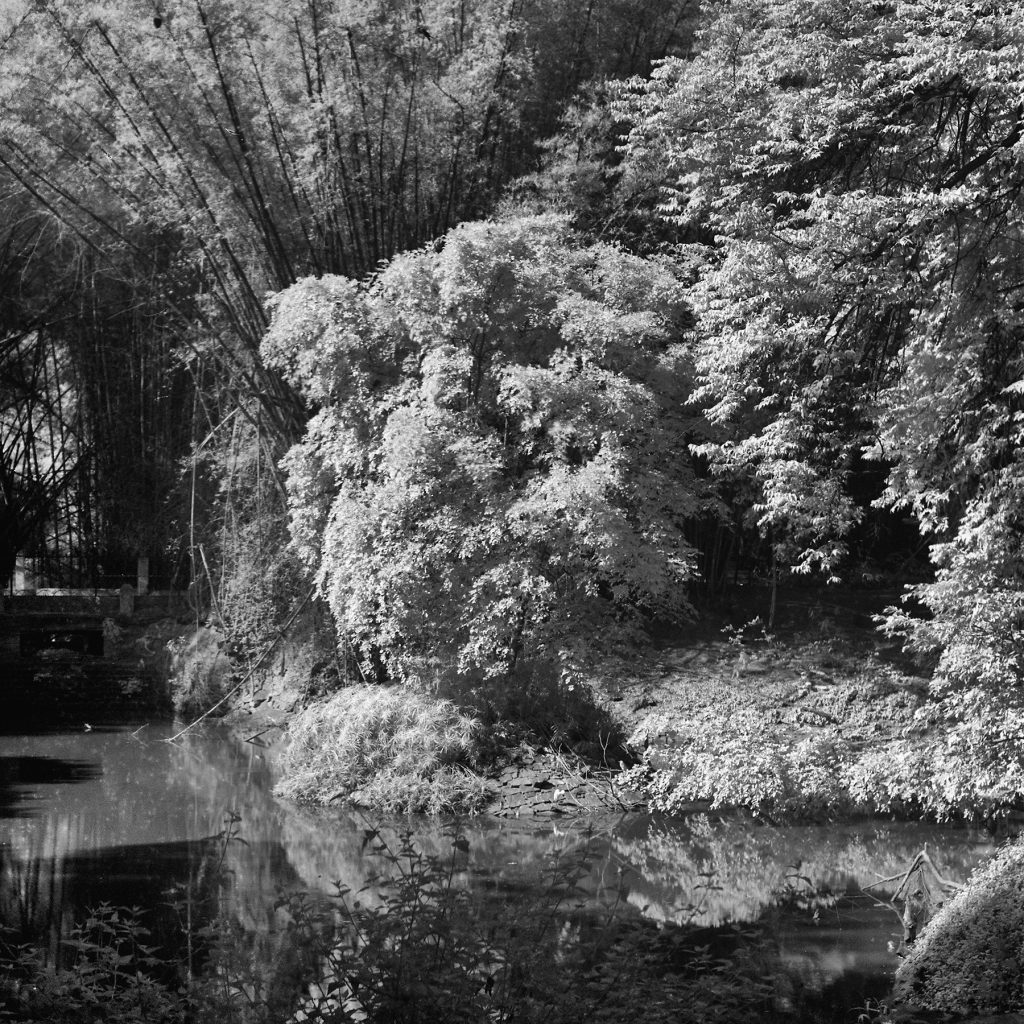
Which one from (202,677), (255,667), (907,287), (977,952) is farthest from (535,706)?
(977,952)

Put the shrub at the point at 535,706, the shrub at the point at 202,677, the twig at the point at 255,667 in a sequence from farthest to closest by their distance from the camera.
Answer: the shrub at the point at 202,677 < the twig at the point at 255,667 < the shrub at the point at 535,706

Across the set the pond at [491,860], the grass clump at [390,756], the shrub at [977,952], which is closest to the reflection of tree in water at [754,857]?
the pond at [491,860]

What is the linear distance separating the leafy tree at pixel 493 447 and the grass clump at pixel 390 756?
0.51m

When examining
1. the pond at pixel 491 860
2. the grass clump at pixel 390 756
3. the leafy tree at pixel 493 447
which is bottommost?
the pond at pixel 491 860

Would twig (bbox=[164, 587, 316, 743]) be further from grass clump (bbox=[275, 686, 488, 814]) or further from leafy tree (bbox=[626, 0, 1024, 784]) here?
leafy tree (bbox=[626, 0, 1024, 784])

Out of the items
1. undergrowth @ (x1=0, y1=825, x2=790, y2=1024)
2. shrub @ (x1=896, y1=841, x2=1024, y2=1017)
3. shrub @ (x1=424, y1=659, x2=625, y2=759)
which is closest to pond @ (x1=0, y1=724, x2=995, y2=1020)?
shrub @ (x1=896, y1=841, x2=1024, y2=1017)

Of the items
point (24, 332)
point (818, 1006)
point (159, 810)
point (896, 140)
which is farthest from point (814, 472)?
point (24, 332)

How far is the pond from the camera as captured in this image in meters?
6.48

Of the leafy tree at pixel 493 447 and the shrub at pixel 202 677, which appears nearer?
the leafy tree at pixel 493 447

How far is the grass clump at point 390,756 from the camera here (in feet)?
31.8

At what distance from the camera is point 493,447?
10406mm

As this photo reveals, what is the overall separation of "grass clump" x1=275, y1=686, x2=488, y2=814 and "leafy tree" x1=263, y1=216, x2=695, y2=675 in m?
0.51

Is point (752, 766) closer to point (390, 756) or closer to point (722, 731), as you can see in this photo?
point (722, 731)

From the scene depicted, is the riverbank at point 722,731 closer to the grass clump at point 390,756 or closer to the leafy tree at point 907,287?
the grass clump at point 390,756
